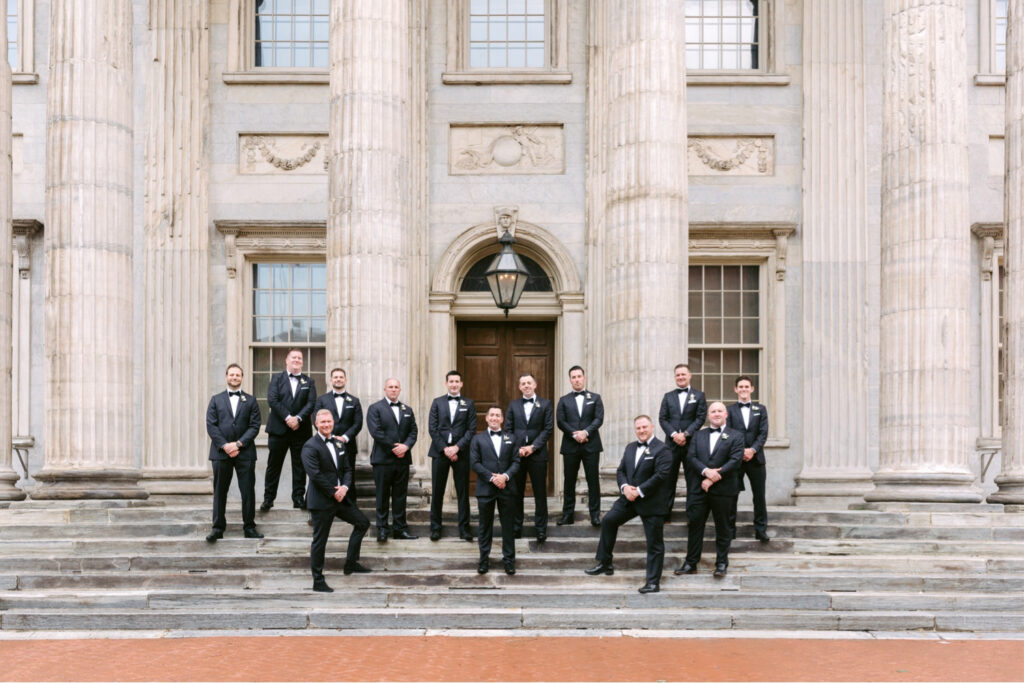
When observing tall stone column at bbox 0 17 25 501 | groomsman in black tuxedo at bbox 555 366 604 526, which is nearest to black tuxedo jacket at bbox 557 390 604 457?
groomsman in black tuxedo at bbox 555 366 604 526

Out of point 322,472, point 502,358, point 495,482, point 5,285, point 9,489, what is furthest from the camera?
point 502,358

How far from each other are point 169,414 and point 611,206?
8.44 m

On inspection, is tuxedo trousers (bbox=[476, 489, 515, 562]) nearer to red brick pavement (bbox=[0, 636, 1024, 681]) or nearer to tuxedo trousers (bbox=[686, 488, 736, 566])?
red brick pavement (bbox=[0, 636, 1024, 681])

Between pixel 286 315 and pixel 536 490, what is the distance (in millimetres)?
7897

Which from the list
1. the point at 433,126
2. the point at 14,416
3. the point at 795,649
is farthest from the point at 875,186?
the point at 14,416

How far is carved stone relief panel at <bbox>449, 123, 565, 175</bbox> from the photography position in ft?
69.9

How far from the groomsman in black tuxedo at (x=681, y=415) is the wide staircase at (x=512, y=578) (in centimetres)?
109

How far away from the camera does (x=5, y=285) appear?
58.3 ft

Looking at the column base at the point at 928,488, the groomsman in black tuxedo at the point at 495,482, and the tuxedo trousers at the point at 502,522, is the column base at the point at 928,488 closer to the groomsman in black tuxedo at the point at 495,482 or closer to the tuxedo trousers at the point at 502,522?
the groomsman in black tuxedo at the point at 495,482

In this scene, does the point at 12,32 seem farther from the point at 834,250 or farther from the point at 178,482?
the point at 834,250

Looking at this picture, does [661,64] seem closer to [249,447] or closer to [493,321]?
[493,321]

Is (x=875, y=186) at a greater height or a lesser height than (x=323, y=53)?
lesser

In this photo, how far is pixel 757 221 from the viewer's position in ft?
69.1

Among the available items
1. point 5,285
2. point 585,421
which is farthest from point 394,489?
point 5,285
